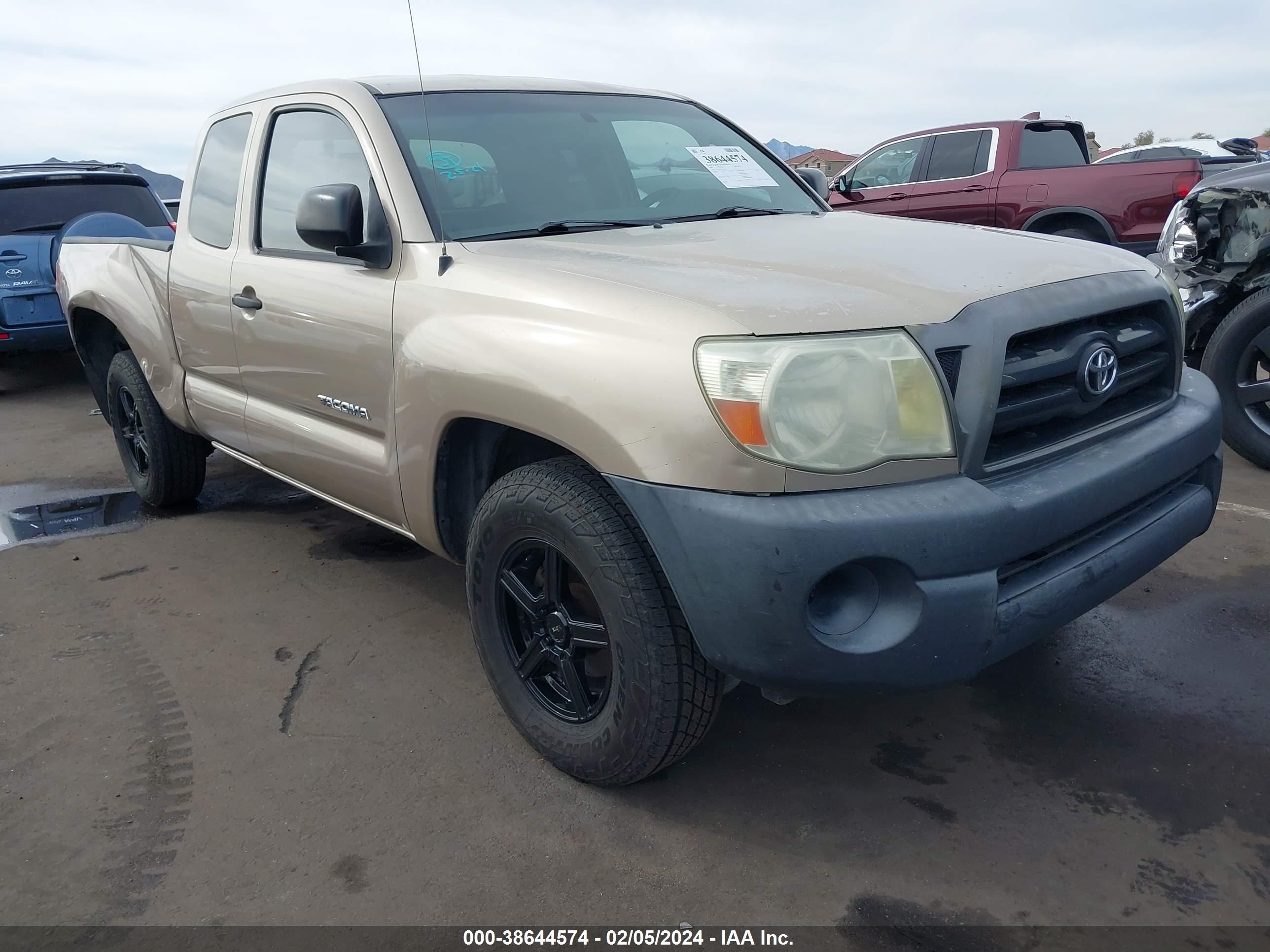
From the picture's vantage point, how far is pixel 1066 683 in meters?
2.84

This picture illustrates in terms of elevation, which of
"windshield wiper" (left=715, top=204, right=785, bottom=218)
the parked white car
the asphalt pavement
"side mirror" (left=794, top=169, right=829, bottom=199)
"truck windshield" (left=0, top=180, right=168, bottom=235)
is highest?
the parked white car

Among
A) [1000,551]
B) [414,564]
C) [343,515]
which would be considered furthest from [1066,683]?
[343,515]

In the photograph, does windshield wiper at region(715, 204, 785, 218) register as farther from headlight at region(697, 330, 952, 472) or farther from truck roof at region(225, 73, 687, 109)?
headlight at region(697, 330, 952, 472)

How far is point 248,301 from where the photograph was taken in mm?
3266

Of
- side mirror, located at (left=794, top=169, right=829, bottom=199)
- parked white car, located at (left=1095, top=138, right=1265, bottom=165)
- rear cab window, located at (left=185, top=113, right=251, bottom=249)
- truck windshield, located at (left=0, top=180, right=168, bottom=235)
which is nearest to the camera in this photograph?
rear cab window, located at (left=185, top=113, right=251, bottom=249)

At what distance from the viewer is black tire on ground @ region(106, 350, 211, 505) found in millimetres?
4367

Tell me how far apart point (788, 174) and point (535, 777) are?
2.35 metres

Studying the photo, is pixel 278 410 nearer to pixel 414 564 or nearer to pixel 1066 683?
pixel 414 564

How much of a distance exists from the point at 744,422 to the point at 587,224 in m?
1.19

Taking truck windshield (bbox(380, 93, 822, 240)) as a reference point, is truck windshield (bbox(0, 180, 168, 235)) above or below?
below

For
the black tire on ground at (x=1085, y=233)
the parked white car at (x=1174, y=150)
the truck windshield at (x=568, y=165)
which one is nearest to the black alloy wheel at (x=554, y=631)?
the truck windshield at (x=568, y=165)

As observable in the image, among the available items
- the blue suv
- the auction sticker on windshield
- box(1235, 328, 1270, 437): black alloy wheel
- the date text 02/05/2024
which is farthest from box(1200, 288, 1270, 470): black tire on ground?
the blue suv

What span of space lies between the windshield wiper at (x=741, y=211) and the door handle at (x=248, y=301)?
4.83 feet

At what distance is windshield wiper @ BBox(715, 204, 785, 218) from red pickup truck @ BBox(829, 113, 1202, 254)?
6.59 meters
